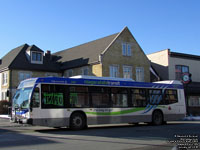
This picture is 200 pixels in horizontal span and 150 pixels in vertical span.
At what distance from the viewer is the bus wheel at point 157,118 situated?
765 inches

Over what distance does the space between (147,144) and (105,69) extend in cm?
2479

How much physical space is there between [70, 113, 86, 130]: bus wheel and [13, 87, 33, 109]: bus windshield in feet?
8.78

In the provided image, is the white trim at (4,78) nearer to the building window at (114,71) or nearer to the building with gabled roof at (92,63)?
the building with gabled roof at (92,63)

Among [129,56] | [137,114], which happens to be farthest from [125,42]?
[137,114]

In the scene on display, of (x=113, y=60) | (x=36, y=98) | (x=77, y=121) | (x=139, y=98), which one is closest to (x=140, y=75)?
(x=113, y=60)

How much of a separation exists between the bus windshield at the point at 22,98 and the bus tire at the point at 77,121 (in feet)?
8.78

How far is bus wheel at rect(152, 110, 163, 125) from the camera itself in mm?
19428

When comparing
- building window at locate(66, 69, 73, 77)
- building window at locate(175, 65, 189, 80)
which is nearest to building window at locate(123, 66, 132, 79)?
building window at locate(66, 69, 73, 77)

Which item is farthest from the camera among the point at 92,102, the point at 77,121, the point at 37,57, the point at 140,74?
the point at 37,57

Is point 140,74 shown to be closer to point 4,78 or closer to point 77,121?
point 4,78

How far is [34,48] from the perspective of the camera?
39.1 meters

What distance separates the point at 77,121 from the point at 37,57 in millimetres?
25506

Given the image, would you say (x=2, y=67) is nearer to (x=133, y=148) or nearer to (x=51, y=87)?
(x=51, y=87)

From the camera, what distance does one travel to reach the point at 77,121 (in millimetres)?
15734
